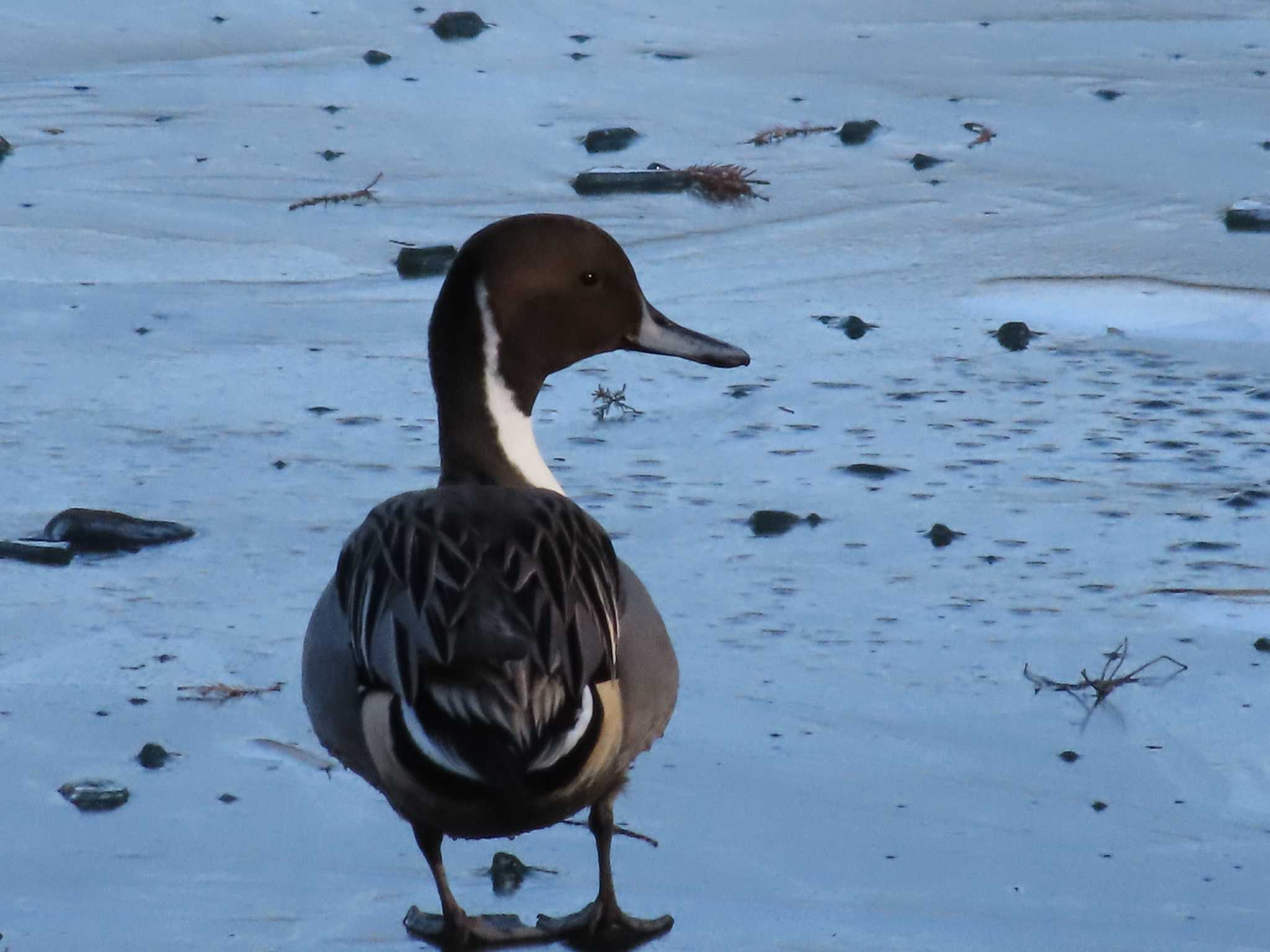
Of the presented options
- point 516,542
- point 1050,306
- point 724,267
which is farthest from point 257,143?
point 516,542

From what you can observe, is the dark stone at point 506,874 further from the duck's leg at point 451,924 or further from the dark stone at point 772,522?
the dark stone at point 772,522

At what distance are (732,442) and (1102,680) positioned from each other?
1.50 m

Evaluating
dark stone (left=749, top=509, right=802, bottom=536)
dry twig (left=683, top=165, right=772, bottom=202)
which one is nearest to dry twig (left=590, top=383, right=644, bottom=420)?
dark stone (left=749, top=509, right=802, bottom=536)

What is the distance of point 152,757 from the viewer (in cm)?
355

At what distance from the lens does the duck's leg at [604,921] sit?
3.12 metres

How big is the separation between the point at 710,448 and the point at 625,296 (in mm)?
1085

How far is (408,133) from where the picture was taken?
24.9ft

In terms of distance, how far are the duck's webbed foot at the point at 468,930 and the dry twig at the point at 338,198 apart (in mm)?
4084

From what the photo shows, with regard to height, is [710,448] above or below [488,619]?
below

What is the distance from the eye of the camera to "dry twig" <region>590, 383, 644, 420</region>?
17.2ft

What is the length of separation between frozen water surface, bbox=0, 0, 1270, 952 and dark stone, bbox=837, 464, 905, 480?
4 cm

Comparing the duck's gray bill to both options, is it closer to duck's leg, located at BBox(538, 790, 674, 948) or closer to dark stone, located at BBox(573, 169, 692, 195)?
duck's leg, located at BBox(538, 790, 674, 948)

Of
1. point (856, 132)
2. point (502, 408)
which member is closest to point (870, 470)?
point (502, 408)

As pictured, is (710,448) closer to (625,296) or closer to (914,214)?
(625,296)
